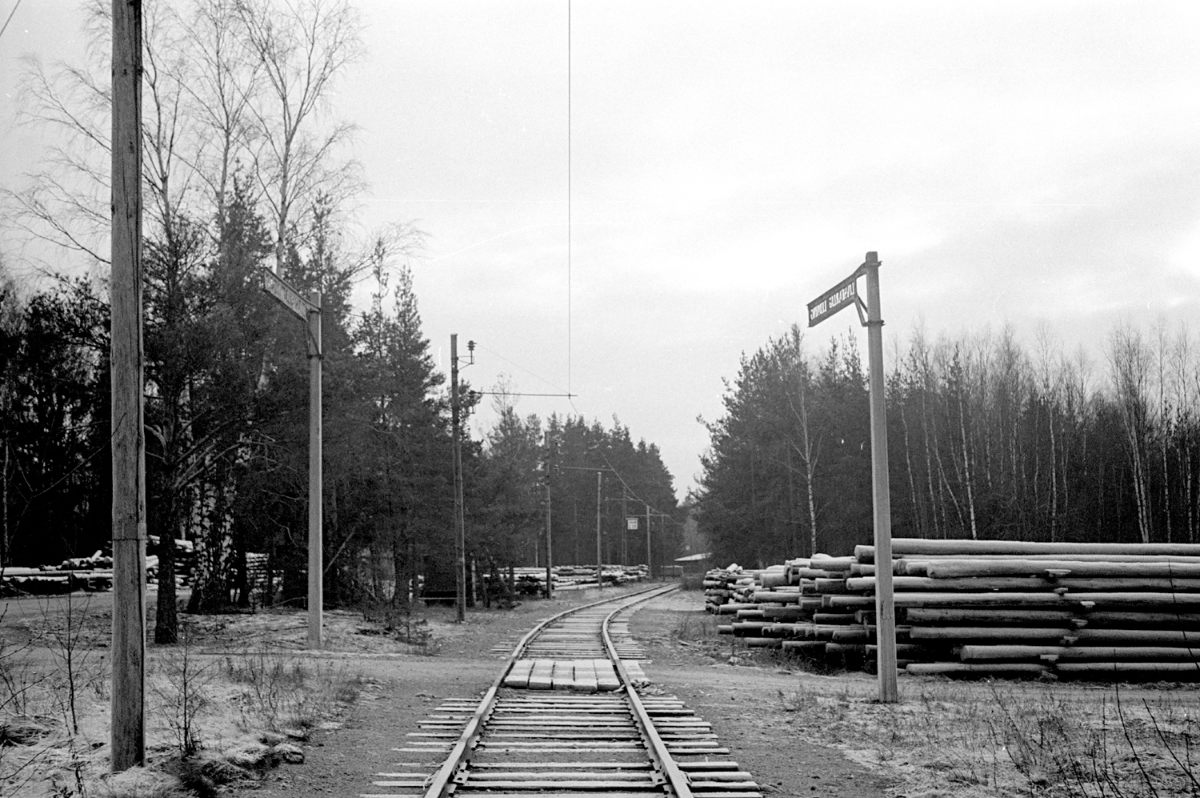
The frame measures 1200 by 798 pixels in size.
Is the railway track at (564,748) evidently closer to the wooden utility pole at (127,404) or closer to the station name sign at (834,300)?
the wooden utility pole at (127,404)

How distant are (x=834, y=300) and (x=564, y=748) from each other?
6651mm

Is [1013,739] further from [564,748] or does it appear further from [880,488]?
[564,748]

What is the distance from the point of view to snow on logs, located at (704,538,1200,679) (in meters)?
15.8

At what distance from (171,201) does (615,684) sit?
14778 mm

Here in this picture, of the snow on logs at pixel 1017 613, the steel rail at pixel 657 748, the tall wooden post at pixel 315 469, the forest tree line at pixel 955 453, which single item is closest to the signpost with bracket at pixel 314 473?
the tall wooden post at pixel 315 469

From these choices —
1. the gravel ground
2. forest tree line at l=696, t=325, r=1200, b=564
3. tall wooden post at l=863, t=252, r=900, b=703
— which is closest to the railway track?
the gravel ground

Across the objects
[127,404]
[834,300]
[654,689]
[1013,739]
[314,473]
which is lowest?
[654,689]

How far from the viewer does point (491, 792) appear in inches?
272

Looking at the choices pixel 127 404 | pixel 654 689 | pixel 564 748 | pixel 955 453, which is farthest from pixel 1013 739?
pixel 955 453

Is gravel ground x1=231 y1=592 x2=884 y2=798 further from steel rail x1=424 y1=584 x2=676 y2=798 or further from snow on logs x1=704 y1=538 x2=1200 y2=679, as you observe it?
snow on logs x1=704 y1=538 x2=1200 y2=679

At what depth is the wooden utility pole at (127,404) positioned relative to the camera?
7047 millimetres

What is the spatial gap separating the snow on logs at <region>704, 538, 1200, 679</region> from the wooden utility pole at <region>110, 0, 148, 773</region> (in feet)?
37.9

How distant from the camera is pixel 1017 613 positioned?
16094mm

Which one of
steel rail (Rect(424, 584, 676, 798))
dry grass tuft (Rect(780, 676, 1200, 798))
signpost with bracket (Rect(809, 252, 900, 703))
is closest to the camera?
steel rail (Rect(424, 584, 676, 798))
